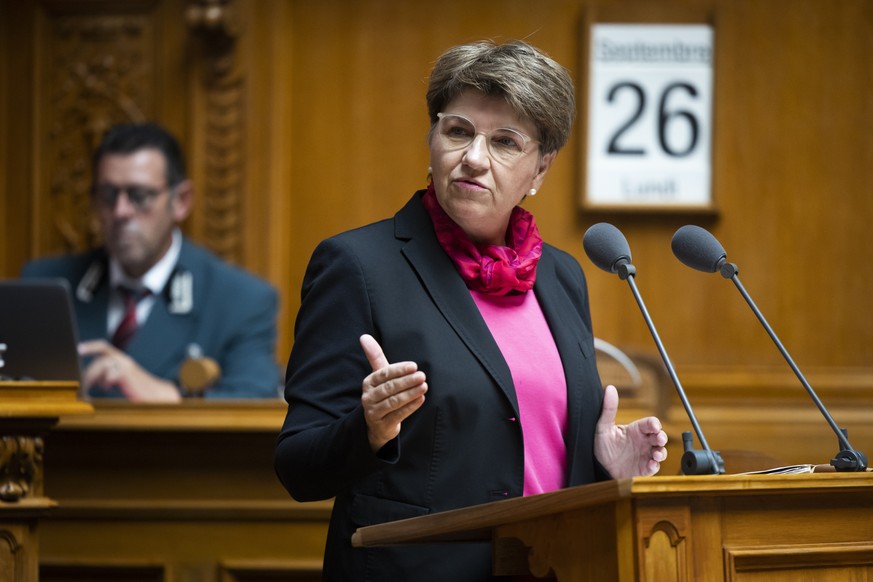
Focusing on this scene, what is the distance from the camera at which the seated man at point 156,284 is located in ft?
13.9

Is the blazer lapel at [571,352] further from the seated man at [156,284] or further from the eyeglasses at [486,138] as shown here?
the seated man at [156,284]

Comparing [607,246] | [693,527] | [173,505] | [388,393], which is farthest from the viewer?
[173,505]

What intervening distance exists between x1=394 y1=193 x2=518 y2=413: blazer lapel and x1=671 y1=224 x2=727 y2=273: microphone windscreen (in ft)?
1.08

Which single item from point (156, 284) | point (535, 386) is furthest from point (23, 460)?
point (156, 284)

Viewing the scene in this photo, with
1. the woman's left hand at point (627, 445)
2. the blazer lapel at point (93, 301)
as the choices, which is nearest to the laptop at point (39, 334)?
the woman's left hand at point (627, 445)

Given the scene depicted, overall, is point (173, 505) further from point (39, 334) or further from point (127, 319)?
point (127, 319)

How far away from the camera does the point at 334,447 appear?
1.78 meters

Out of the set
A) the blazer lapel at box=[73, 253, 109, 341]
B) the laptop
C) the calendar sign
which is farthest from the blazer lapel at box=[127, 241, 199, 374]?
the calendar sign

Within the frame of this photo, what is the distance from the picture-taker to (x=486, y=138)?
2.07 m

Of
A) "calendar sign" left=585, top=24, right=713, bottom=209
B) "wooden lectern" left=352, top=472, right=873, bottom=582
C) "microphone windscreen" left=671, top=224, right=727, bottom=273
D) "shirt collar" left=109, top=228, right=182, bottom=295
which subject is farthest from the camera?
"calendar sign" left=585, top=24, right=713, bottom=209

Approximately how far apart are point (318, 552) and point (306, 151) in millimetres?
2335

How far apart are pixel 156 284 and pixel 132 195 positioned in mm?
331

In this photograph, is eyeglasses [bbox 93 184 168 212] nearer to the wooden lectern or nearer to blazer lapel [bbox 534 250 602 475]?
blazer lapel [bbox 534 250 602 475]

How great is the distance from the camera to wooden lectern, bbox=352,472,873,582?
1.45 metres
